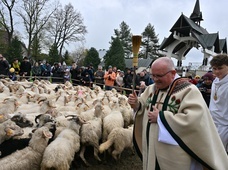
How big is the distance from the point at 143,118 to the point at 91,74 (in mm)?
11129

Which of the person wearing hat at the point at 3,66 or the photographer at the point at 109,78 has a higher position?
the person wearing hat at the point at 3,66

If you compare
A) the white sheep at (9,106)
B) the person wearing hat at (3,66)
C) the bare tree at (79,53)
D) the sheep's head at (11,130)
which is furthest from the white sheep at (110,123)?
the bare tree at (79,53)

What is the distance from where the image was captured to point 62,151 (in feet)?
12.3

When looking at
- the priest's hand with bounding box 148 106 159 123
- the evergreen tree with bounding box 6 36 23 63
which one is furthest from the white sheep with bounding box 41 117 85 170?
the evergreen tree with bounding box 6 36 23 63

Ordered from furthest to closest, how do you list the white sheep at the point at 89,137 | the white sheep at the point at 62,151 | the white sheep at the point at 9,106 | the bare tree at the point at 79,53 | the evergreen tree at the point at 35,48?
the bare tree at the point at 79,53 < the evergreen tree at the point at 35,48 < the white sheep at the point at 9,106 < the white sheep at the point at 89,137 < the white sheep at the point at 62,151

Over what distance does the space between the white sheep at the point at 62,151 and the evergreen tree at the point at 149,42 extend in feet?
191

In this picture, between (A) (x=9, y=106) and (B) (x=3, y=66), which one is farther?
(B) (x=3, y=66)

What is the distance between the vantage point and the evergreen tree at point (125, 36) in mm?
60066

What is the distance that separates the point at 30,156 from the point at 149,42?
6089 centimetres

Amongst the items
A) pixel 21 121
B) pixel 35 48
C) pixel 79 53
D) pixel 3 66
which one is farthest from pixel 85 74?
pixel 79 53

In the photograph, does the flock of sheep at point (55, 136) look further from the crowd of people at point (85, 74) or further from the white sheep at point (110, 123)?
the crowd of people at point (85, 74)

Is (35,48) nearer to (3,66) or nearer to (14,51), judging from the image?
(14,51)

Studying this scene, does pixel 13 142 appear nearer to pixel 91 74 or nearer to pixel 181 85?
pixel 181 85

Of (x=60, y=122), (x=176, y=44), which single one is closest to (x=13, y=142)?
(x=60, y=122)
